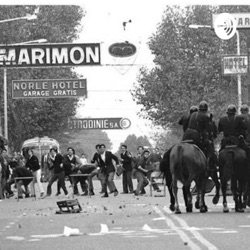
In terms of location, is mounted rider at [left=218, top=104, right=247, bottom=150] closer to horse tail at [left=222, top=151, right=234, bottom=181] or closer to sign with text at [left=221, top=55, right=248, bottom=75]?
horse tail at [left=222, top=151, right=234, bottom=181]

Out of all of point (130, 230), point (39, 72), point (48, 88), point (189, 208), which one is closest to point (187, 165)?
point (189, 208)

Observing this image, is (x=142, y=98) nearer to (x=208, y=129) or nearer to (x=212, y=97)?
(x=212, y=97)

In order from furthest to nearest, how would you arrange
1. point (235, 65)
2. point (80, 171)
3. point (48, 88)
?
1. point (48, 88)
2. point (235, 65)
3. point (80, 171)

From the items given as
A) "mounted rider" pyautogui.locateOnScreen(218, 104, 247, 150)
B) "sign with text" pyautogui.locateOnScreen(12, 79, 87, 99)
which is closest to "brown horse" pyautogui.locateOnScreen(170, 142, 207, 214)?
"mounted rider" pyautogui.locateOnScreen(218, 104, 247, 150)

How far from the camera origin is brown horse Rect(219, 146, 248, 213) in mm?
23578

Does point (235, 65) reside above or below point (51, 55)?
below

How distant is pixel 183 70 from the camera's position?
80.5m

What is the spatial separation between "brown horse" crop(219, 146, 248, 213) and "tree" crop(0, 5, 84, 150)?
4709 cm

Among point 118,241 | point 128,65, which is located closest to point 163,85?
point 128,65

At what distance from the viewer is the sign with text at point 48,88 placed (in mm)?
55034

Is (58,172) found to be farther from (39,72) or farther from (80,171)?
(39,72)

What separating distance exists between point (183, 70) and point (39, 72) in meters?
10.4

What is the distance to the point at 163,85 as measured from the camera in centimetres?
8362

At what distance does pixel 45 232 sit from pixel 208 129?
19.0 ft
